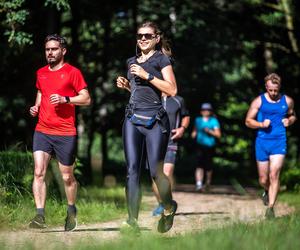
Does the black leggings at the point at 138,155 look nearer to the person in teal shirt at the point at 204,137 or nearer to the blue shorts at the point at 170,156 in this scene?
the blue shorts at the point at 170,156

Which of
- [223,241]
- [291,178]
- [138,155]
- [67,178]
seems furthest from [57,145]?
[291,178]

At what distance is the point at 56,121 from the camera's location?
9.08 metres

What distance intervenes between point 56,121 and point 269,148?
3.35 m

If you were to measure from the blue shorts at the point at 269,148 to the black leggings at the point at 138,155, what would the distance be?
3.22 m

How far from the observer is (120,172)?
30109 mm

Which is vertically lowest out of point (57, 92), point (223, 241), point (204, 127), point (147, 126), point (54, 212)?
point (54, 212)

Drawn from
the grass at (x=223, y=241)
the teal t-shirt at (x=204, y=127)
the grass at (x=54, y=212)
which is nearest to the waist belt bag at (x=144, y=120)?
the grass at (x=223, y=241)

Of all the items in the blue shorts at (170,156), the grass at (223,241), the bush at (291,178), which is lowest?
the bush at (291,178)

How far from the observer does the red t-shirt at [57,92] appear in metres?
9.04

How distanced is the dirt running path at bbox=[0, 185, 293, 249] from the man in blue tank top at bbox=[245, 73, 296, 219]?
506 mm

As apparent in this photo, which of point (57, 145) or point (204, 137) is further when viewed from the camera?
point (204, 137)

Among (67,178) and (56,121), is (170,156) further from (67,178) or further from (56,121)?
(56,121)

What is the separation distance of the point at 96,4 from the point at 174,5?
153 inches

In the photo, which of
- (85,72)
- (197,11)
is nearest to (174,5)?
(197,11)
